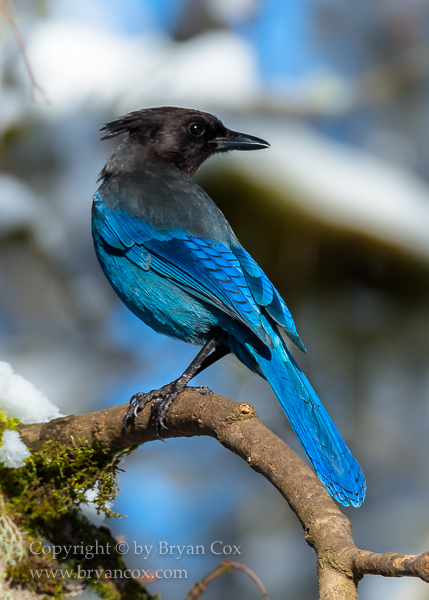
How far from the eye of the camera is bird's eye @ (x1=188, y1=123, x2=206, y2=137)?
11.7ft

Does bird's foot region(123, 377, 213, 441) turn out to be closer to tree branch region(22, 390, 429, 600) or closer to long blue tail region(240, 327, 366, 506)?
tree branch region(22, 390, 429, 600)

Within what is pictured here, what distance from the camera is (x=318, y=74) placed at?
6.61 meters

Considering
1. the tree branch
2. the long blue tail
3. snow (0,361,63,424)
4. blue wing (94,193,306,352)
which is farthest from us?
blue wing (94,193,306,352)

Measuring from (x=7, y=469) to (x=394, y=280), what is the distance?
4.91 metres

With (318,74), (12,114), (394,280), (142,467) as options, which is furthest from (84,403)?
(318,74)

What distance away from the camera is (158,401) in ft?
7.93

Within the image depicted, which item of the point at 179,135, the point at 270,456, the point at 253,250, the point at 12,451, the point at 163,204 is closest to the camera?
the point at 270,456

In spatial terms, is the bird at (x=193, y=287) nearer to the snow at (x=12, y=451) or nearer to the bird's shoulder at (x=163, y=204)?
the bird's shoulder at (x=163, y=204)

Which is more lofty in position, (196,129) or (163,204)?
(196,129)

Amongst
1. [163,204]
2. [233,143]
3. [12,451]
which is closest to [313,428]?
[12,451]

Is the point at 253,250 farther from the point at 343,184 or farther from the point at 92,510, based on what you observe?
the point at 92,510

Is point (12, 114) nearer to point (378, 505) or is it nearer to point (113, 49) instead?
point (113, 49)

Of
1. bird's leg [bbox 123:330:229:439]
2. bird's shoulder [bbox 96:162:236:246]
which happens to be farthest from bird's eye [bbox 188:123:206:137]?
bird's leg [bbox 123:330:229:439]

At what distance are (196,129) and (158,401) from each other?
1760 millimetres
